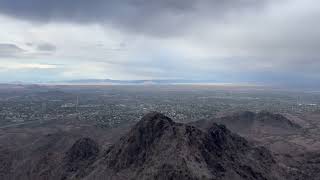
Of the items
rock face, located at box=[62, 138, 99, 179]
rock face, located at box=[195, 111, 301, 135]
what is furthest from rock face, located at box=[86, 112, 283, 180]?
rock face, located at box=[195, 111, 301, 135]

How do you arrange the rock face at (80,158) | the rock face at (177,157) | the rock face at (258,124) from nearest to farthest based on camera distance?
1. the rock face at (177,157)
2. the rock face at (80,158)
3. the rock face at (258,124)

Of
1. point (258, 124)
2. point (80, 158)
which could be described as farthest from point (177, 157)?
point (258, 124)

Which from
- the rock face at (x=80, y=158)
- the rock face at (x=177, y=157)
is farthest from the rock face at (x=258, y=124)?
the rock face at (x=80, y=158)

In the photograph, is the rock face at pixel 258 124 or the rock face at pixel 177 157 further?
the rock face at pixel 258 124

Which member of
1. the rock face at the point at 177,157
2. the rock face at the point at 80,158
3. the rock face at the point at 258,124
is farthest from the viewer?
the rock face at the point at 258,124

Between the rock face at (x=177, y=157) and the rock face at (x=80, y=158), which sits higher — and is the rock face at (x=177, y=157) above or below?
above

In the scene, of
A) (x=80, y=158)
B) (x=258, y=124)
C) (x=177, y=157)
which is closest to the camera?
(x=177, y=157)

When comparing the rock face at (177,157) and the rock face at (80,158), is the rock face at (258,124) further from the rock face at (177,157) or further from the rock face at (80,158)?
the rock face at (80,158)

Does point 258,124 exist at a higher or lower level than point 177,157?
lower

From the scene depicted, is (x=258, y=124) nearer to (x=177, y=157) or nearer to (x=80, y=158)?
(x=80, y=158)
